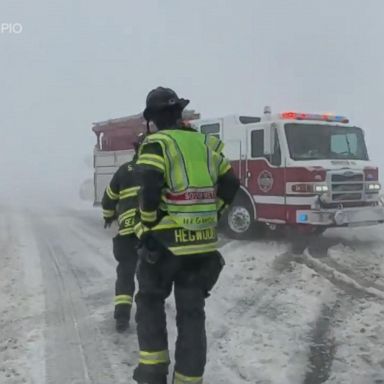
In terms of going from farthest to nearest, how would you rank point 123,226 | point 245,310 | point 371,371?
point 245,310, point 123,226, point 371,371

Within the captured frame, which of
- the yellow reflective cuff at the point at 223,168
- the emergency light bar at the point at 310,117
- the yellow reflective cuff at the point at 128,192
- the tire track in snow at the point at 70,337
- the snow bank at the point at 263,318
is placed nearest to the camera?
the yellow reflective cuff at the point at 223,168

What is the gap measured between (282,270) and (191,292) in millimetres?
4353

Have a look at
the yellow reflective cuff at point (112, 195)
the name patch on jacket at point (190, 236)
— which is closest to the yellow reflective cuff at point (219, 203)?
the name patch on jacket at point (190, 236)

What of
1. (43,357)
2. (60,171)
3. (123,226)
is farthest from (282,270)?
(60,171)

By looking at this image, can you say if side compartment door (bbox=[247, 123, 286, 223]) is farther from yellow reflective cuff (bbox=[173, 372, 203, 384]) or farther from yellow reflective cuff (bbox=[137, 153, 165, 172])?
yellow reflective cuff (bbox=[137, 153, 165, 172])

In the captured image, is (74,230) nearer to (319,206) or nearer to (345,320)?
(319,206)

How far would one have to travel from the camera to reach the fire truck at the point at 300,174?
952cm

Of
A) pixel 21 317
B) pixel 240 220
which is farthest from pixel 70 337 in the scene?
pixel 240 220

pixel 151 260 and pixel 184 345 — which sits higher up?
pixel 151 260

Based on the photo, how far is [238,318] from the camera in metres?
5.52

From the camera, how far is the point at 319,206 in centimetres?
945

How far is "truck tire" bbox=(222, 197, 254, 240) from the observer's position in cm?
1052

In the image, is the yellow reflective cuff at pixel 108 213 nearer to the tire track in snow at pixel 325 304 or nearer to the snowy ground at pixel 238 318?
the snowy ground at pixel 238 318

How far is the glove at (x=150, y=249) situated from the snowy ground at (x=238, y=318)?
3.34 feet
